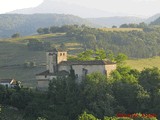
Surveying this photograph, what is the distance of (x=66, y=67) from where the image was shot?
286 ft

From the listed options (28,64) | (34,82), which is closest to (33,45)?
(28,64)

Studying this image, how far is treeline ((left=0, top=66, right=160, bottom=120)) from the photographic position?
7719 centimetres

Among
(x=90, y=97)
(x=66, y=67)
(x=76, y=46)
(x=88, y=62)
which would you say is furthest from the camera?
(x=76, y=46)

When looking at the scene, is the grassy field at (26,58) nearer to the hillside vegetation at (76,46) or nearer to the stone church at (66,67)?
the hillside vegetation at (76,46)

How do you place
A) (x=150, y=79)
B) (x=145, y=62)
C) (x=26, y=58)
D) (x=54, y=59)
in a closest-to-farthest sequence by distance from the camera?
(x=150, y=79) < (x=54, y=59) < (x=26, y=58) < (x=145, y=62)

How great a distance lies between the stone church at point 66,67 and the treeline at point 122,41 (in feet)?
172

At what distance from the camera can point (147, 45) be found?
15388cm

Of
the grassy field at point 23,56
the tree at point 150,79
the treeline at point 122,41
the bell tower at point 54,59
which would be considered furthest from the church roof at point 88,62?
the treeline at point 122,41

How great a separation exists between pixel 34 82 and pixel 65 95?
28989 mm

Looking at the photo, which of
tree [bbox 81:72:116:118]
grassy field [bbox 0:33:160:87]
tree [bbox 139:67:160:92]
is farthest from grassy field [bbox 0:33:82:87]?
tree [bbox 139:67:160:92]

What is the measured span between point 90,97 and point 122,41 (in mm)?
78514

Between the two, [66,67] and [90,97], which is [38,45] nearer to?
[66,67]

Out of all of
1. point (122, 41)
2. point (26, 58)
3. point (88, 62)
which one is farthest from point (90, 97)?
point (122, 41)

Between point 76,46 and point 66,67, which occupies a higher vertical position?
point 66,67
